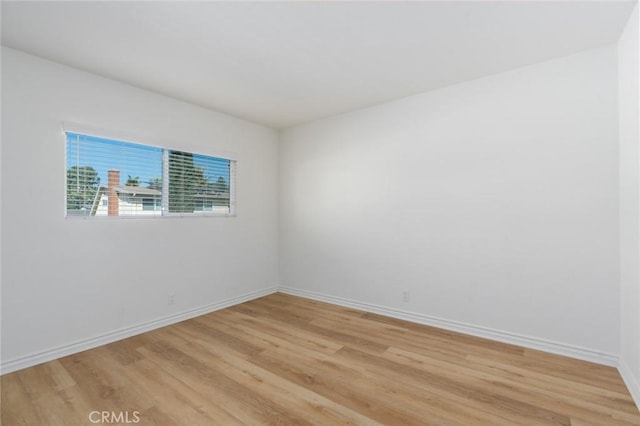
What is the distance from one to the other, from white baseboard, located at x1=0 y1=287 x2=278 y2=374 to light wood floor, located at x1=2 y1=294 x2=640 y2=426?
9 centimetres

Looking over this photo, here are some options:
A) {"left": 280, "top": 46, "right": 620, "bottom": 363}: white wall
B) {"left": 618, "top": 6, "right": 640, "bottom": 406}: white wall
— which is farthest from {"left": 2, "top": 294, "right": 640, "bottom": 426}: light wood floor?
{"left": 280, "top": 46, "right": 620, "bottom": 363}: white wall

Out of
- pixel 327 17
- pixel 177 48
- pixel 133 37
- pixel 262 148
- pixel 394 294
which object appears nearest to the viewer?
pixel 327 17

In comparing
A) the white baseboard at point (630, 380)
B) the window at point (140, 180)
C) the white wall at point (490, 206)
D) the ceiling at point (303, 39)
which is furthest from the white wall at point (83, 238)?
the white baseboard at point (630, 380)

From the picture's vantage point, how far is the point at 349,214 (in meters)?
4.01

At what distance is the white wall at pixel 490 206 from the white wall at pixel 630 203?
0.39ft

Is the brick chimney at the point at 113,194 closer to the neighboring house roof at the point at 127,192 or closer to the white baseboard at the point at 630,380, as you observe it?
the neighboring house roof at the point at 127,192

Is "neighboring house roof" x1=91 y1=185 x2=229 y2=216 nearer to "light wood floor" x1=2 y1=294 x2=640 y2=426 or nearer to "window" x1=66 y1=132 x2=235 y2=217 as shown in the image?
"window" x1=66 y1=132 x2=235 y2=217

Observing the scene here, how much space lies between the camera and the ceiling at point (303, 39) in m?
1.98

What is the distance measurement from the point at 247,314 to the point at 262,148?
245 cm

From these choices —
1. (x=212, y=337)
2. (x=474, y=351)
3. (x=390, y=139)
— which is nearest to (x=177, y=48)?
(x=390, y=139)

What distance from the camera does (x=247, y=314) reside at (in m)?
3.69

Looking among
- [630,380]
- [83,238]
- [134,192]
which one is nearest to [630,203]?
[630,380]

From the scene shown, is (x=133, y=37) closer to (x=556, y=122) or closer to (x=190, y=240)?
(x=190, y=240)

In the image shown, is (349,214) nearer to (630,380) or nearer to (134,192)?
(134,192)
